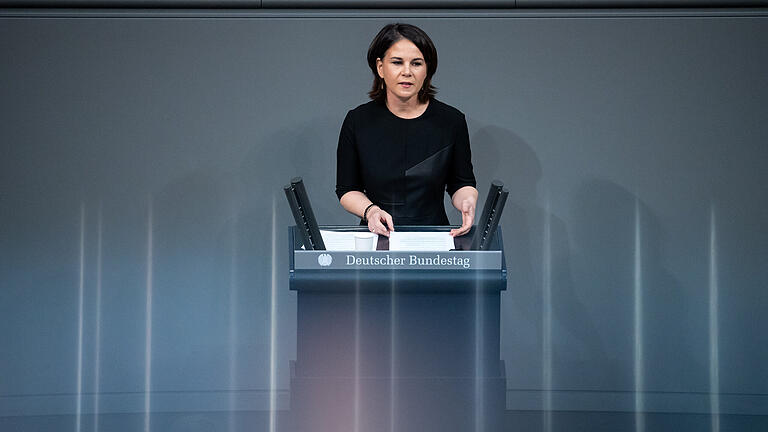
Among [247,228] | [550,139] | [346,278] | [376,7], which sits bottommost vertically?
[346,278]

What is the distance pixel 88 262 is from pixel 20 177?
0.50 meters

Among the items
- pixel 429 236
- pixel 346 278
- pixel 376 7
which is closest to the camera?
pixel 346 278

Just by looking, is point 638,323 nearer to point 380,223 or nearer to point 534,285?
point 534,285

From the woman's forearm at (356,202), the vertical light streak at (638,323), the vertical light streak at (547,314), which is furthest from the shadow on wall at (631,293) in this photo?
the woman's forearm at (356,202)

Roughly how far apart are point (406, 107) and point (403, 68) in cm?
21

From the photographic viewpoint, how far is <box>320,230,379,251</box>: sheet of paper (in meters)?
2.55

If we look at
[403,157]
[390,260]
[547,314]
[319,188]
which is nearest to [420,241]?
[390,260]

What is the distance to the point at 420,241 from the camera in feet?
8.43

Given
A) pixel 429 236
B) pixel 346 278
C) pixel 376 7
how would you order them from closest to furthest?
1. pixel 346 278
2. pixel 429 236
3. pixel 376 7

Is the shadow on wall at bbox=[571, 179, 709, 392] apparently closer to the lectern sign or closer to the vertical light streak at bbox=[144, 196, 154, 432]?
the vertical light streak at bbox=[144, 196, 154, 432]

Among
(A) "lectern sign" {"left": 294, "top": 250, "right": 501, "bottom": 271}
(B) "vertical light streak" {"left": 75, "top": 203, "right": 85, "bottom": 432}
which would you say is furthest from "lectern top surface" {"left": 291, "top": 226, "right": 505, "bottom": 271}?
(B) "vertical light streak" {"left": 75, "top": 203, "right": 85, "bottom": 432}

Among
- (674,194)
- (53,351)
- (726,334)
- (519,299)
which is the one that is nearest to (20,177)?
(53,351)

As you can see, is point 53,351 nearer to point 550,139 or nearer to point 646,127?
point 550,139

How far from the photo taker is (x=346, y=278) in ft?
7.61
